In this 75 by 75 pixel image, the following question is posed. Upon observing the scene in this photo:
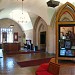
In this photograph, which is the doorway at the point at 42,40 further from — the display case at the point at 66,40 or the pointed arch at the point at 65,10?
the pointed arch at the point at 65,10

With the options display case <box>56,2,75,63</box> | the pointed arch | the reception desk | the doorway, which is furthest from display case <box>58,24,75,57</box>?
the doorway

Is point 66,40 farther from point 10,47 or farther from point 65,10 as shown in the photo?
point 10,47

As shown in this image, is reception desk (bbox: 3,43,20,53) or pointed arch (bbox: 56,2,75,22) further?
reception desk (bbox: 3,43,20,53)

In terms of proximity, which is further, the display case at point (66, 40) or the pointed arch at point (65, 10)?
the display case at point (66, 40)

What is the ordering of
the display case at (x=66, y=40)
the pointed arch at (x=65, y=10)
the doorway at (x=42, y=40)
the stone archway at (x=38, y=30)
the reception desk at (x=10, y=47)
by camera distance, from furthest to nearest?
the doorway at (x=42, y=40) → the stone archway at (x=38, y=30) → the reception desk at (x=10, y=47) → the display case at (x=66, y=40) → the pointed arch at (x=65, y=10)

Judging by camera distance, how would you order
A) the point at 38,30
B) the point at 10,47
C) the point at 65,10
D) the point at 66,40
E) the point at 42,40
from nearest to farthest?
the point at 65,10
the point at 66,40
the point at 10,47
the point at 38,30
the point at 42,40

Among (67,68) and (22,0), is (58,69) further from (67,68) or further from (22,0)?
(22,0)

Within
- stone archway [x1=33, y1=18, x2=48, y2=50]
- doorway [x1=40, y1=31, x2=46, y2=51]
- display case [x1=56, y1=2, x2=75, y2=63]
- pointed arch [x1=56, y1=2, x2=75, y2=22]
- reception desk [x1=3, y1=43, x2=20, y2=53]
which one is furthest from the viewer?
doorway [x1=40, y1=31, x2=46, y2=51]

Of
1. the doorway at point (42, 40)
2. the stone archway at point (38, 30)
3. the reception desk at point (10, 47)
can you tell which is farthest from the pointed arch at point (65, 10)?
the doorway at point (42, 40)

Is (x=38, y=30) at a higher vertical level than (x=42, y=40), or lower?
higher

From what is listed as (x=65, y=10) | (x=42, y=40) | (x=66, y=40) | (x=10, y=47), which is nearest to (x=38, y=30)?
(x=42, y=40)

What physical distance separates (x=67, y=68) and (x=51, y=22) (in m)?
11.2

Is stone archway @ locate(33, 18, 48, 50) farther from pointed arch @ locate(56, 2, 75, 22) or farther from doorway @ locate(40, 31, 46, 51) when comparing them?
pointed arch @ locate(56, 2, 75, 22)

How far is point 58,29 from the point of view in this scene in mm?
5340
